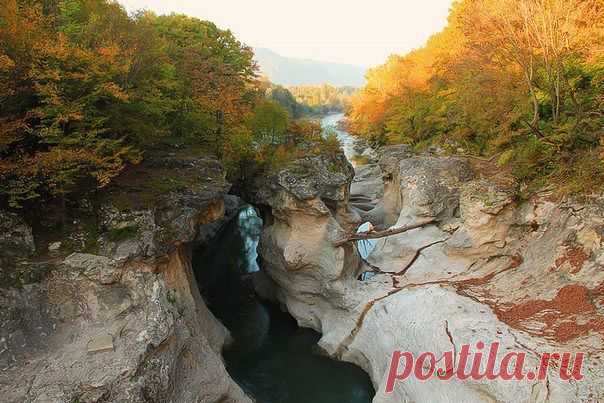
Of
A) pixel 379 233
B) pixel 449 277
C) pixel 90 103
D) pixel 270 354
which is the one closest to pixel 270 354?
pixel 270 354

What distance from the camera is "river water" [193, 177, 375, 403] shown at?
1527cm

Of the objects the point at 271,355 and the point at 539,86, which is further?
the point at 271,355

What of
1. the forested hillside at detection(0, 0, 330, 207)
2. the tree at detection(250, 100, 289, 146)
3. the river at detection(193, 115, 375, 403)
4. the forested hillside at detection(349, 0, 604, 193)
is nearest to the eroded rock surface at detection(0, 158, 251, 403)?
the forested hillside at detection(0, 0, 330, 207)

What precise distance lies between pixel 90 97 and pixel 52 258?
4365 mm

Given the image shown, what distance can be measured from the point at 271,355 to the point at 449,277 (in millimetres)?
7996

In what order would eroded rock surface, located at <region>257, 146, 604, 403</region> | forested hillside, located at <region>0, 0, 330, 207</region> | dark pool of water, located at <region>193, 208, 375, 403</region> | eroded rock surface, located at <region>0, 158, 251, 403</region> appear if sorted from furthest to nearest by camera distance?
dark pool of water, located at <region>193, 208, 375, 403</region> < eroded rock surface, located at <region>257, 146, 604, 403</region> < forested hillside, located at <region>0, 0, 330, 207</region> < eroded rock surface, located at <region>0, 158, 251, 403</region>

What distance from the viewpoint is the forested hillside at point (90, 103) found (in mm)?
9977

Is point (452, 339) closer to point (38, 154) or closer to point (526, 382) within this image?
point (526, 382)

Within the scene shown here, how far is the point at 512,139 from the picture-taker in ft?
56.9

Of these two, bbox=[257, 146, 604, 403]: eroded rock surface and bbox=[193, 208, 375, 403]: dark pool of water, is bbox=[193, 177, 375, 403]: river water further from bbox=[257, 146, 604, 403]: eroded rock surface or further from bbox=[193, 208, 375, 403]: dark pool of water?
bbox=[257, 146, 604, 403]: eroded rock surface

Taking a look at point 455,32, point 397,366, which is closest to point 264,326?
point 397,366

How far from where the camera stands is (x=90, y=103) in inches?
448

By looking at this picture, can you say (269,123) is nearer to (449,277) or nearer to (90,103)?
(90,103)

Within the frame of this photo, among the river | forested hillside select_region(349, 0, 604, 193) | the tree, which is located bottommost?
the river
